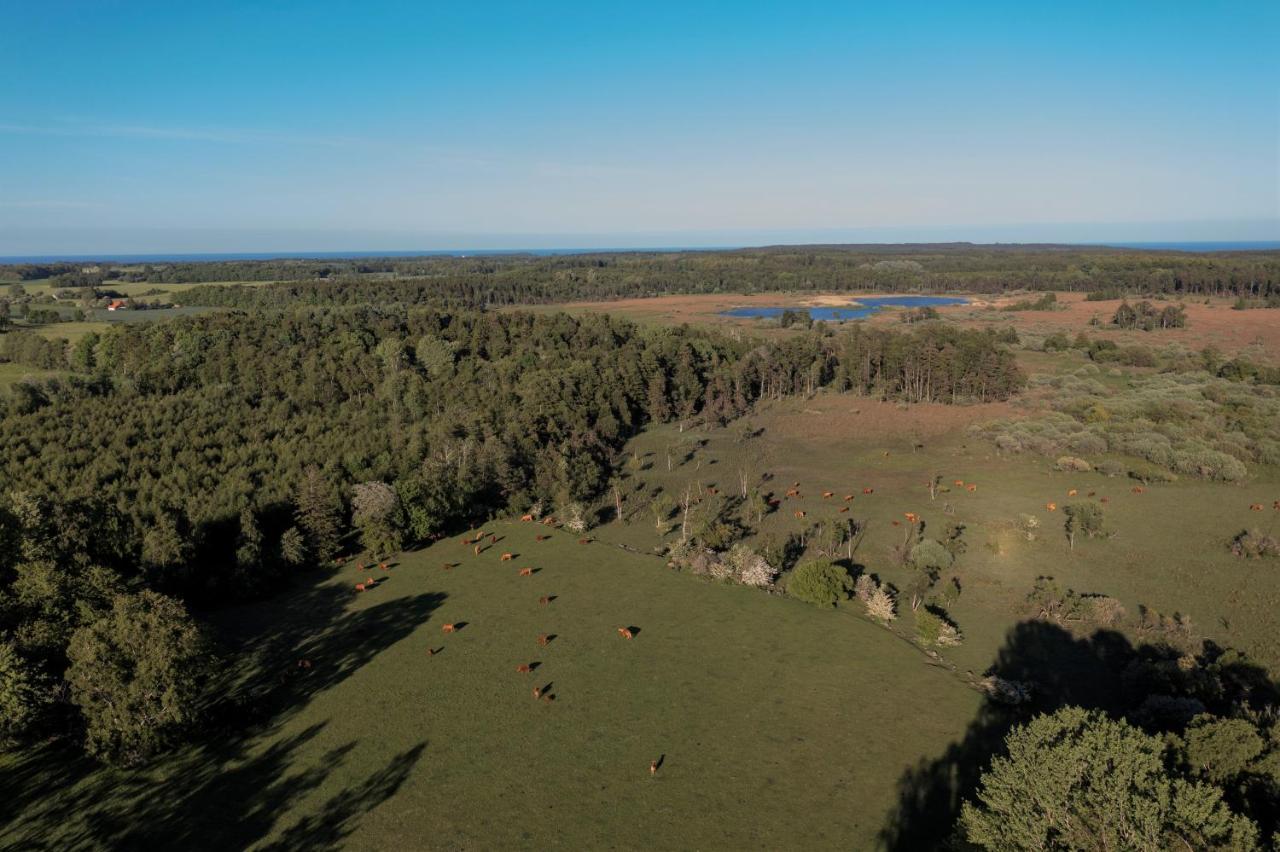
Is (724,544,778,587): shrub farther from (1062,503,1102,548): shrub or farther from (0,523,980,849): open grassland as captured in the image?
(1062,503,1102,548): shrub

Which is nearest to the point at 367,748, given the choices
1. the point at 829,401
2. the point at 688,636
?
the point at 688,636

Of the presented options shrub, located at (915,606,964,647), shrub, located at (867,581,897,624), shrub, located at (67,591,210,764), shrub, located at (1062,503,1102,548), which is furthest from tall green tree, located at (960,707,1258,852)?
shrub, located at (67,591,210,764)

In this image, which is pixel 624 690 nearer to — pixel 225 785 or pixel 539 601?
pixel 539 601

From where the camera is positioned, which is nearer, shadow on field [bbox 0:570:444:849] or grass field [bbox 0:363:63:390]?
shadow on field [bbox 0:570:444:849]

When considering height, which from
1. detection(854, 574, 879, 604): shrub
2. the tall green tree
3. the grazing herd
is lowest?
the grazing herd

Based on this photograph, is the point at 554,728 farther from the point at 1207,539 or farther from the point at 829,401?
the point at 829,401

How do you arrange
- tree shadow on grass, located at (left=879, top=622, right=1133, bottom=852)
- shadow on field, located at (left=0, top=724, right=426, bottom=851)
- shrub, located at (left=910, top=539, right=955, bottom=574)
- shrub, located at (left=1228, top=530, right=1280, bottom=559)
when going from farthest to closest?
shrub, located at (left=910, top=539, right=955, bottom=574) → shrub, located at (left=1228, top=530, right=1280, bottom=559) → shadow on field, located at (left=0, top=724, right=426, bottom=851) → tree shadow on grass, located at (left=879, top=622, right=1133, bottom=852)

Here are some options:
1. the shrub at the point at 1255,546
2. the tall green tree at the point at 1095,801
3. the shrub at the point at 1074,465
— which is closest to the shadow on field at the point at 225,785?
the tall green tree at the point at 1095,801
